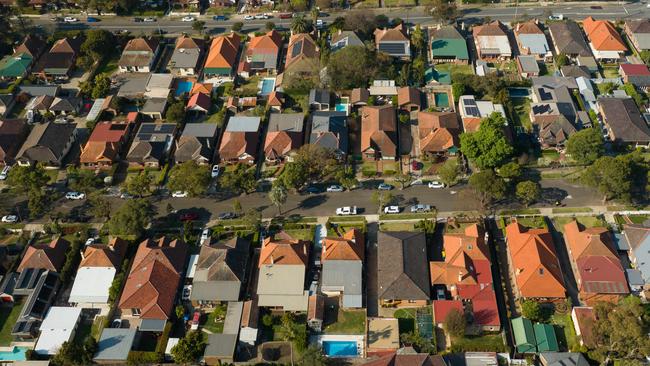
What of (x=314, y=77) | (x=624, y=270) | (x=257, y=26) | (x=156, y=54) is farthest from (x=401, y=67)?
(x=624, y=270)

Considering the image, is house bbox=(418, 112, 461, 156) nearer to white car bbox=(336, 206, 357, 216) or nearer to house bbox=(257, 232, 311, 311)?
white car bbox=(336, 206, 357, 216)

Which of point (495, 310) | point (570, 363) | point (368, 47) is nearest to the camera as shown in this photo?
point (570, 363)

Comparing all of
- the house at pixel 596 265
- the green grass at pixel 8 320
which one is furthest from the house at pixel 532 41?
the green grass at pixel 8 320

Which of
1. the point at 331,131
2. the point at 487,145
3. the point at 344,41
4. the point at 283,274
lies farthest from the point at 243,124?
the point at 487,145

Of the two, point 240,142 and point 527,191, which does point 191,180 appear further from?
point 527,191

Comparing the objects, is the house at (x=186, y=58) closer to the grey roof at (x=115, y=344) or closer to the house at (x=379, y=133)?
the house at (x=379, y=133)

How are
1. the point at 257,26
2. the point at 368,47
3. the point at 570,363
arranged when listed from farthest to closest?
the point at 257,26 → the point at 368,47 → the point at 570,363

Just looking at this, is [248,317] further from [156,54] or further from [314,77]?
[156,54]
